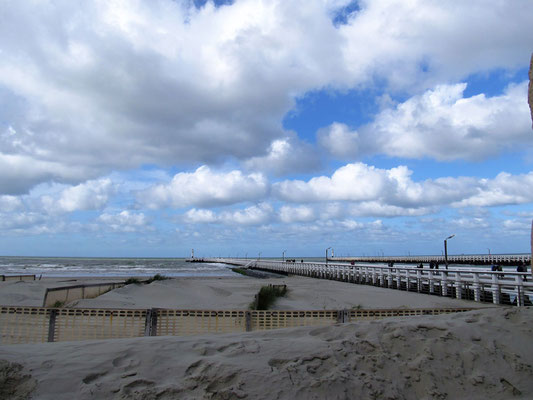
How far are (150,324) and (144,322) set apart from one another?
32cm

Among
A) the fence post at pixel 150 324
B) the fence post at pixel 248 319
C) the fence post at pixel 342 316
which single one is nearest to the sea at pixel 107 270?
the fence post at pixel 150 324

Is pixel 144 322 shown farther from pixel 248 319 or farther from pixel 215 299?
pixel 215 299

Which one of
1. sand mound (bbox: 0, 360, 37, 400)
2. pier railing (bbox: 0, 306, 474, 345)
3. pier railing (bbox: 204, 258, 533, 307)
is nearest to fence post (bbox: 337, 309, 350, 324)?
pier railing (bbox: 0, 306, 474, 345)

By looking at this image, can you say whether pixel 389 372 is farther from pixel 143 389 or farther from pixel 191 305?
pixel 191 305

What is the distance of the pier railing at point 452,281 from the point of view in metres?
14.5

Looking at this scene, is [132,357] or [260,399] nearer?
[260,399]

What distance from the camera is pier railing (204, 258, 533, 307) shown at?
47.5 ft

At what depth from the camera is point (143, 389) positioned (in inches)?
158

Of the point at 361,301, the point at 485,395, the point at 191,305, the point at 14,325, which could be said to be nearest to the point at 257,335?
the point at 485,395

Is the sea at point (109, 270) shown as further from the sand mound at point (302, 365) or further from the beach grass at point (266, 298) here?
the sand mound at point (302, 365)

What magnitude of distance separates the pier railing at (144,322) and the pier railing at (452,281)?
10.1m

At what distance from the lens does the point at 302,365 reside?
4469 millimetres

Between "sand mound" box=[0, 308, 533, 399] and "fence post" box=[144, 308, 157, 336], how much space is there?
1.38 m

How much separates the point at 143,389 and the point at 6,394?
1295mm
